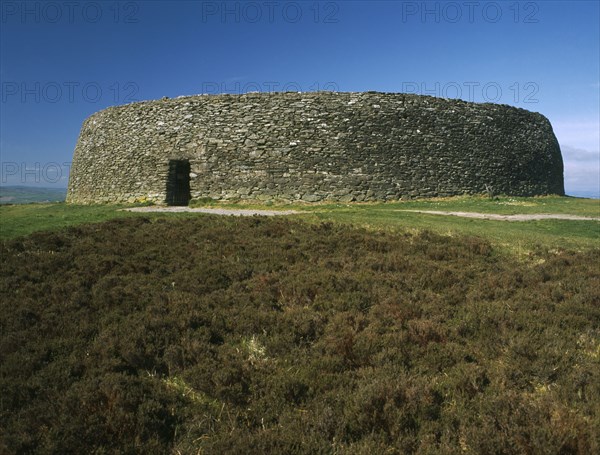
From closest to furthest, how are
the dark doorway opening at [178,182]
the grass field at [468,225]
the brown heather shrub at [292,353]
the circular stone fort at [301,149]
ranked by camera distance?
1. the brown heather shrub at [292,353]
2. the grass field at [468,225]
3. the circular stone fort at [301,149]
4. the dark doorway opening at [178,182]

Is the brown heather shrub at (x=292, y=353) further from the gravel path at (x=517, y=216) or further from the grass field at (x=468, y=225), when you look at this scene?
the gravel path at (x=517, y=216)

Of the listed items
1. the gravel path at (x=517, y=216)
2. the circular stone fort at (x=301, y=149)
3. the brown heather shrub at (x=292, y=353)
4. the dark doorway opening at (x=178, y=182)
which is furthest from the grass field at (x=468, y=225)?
the dark doorway opening at (x=178, y=182)

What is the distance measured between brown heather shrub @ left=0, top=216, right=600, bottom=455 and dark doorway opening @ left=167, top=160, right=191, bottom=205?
14247 mm

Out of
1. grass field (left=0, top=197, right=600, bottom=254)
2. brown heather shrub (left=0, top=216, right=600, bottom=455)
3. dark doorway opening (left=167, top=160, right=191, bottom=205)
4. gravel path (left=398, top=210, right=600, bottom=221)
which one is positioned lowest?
brown heather shrub (left=0, top=216, right=600, bottom=455)

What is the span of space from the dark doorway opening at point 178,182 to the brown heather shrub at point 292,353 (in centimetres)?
1425

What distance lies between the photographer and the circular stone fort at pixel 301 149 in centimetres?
2448

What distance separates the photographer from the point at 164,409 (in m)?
5.00

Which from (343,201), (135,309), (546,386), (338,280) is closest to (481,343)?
(546,386)

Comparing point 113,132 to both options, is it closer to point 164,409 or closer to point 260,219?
point 260,219

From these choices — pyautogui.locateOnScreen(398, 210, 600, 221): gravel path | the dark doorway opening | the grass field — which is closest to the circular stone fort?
the dark doorway opening

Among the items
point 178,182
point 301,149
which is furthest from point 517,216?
point 178,182

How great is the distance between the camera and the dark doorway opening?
2552 centimetres

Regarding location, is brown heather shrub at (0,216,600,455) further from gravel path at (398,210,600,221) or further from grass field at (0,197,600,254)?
gravel path at (398,210,600,221)

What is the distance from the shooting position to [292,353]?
644cm
